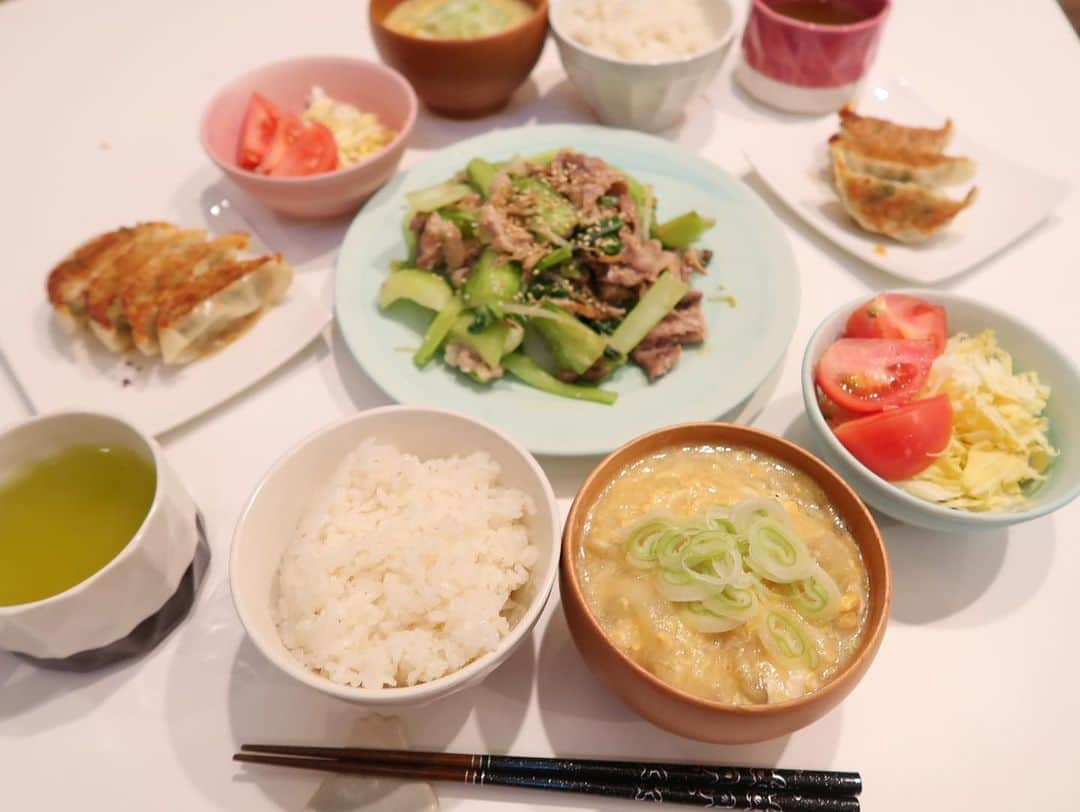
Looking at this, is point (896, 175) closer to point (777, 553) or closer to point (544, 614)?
point (777, 553)

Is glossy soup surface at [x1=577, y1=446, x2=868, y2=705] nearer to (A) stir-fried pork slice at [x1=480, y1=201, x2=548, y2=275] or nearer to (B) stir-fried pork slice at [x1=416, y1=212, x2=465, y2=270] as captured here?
(A) stir-fried pork slice at [x1=480, y1=201, x2=548, y2=275]

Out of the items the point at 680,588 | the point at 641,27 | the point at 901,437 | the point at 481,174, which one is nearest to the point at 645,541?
the point at 680,588

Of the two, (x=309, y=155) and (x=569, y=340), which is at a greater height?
(x=309, y=155)

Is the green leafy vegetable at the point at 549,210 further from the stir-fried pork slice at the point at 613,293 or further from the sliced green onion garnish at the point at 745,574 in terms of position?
the sliced green onion garnish at the point at 745,574

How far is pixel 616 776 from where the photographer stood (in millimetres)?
1385

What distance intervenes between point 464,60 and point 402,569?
6.48ft

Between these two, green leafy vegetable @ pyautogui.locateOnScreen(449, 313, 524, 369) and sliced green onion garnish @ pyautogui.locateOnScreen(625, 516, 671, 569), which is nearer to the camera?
sliced green onion garnish @ pyautogui.locateOnScreen(625, 516, 671, 569)

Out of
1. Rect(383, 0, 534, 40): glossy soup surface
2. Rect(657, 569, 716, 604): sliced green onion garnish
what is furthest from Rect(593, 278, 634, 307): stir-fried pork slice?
Rect(383, 0, 534, 40): glossy soup surface

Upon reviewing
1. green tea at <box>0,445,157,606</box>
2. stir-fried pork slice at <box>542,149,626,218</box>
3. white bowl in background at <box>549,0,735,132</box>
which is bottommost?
green tea at <box>0,445,157,606</box>

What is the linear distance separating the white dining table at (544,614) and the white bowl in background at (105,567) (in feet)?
0.61

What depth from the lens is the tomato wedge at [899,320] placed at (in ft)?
6.04

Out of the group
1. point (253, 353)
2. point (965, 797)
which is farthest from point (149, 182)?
point (965, 797)

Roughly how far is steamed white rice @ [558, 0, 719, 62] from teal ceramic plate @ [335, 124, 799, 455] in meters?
0.38

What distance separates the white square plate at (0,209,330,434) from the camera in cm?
199
